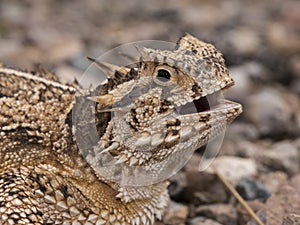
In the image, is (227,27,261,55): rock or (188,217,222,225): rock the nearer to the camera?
(188,217,222,225): rock

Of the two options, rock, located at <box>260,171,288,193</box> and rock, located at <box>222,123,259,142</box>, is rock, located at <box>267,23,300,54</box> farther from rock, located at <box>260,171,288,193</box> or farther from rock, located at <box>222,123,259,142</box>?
rock, located at <box>260,171,288,193</box>

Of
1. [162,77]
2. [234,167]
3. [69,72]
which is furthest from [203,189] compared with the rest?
[69,72]

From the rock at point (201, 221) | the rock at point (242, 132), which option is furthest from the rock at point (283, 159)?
the rock at point (201, 221)

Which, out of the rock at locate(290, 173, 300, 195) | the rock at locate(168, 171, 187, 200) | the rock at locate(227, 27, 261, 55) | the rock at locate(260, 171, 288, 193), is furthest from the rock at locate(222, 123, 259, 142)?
the rock at locate(227, 27, 261, 55)

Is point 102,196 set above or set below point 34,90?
below

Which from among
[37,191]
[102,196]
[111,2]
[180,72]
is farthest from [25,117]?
[111,2]

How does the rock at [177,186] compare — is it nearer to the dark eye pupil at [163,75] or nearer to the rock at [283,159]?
the rock at [283,159]

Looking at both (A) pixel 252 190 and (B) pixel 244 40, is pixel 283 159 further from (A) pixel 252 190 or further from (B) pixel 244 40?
(B) pixel 244 40

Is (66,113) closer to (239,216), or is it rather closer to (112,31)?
(239,216)
